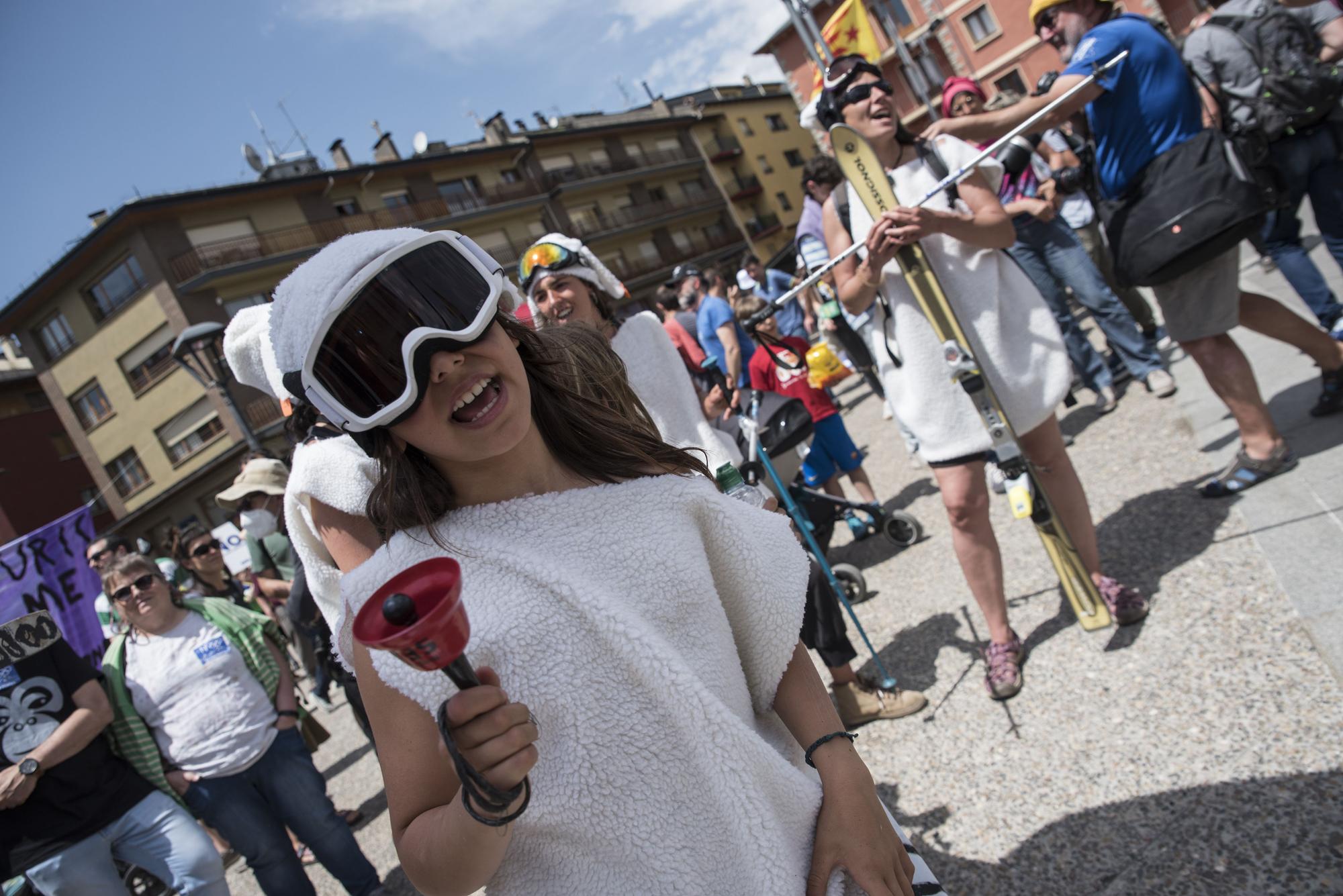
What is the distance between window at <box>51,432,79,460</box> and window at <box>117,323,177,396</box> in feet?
15.7

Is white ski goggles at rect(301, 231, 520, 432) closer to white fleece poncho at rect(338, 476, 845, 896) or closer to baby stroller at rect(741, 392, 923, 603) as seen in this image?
white fleece poncho at rect(338, 476, 845, 896)

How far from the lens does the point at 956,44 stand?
3609 cm

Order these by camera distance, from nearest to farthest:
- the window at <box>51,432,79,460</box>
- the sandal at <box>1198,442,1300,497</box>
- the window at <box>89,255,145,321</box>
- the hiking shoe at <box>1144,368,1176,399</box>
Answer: the sandal at <box>1198,442,1300,497</box>, the hiking shoe at <box>1144,368,1176,399</box>, the window at <box>89,255,145,321</box>, the window at <box>51,432,79,460</box>

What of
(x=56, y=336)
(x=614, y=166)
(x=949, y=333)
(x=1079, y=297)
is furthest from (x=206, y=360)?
(x=614, y=166)

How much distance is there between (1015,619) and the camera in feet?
10.6

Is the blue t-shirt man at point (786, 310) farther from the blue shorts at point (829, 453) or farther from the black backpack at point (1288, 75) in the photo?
the black backpack at point (1288, 75)

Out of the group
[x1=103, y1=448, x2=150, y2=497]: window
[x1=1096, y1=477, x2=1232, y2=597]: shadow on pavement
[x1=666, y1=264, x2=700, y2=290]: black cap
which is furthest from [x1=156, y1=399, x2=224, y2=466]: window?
[x1=1096, y1=477, x2=1232, y2=597]: shadow on pavement

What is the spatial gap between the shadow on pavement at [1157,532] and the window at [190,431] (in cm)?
2712

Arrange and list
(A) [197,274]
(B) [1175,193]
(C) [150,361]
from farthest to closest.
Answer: (C) [150,361], (A) [197,274], (B) [1175,193]

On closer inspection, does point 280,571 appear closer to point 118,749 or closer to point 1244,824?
point 118,749

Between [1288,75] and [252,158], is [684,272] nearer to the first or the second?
[1288,75]

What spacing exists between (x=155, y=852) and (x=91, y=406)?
3035 centimetres

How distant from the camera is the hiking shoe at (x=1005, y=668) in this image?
9.05ft

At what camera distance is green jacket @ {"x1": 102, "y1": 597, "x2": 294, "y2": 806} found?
10.9ft
